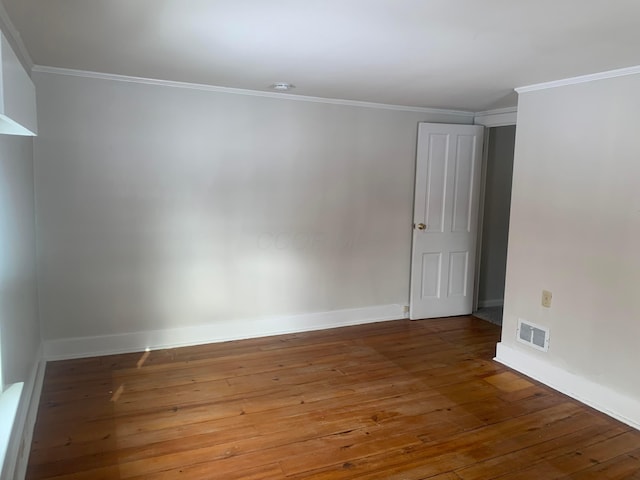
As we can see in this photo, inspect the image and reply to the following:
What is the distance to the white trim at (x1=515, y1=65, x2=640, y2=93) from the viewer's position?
2.86 meters

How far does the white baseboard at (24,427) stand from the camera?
76.5 inches

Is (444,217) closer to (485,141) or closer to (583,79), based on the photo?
(485,141)

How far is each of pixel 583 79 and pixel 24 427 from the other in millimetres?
3965

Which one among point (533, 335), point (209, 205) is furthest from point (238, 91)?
point (533, 335)

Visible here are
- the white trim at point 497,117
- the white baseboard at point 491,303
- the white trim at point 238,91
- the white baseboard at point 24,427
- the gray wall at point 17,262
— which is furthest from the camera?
the white baseboard at point 491,303

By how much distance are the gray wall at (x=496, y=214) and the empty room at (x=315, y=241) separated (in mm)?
252

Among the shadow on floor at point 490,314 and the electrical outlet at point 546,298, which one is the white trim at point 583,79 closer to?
the electrical outlet at point 546,298

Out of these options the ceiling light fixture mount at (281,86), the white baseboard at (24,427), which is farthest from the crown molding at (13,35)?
the white baseboard at (24,427)

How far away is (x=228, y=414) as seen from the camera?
2904 millimetres

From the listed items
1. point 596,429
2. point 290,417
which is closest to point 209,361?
point 290,417

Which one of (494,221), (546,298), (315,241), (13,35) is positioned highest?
(13,35)

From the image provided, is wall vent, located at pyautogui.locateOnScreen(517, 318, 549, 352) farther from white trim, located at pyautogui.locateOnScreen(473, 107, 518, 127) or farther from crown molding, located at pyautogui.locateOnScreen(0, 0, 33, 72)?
crown molding, located at pyautogui.locateOnScreen(0, 0, 33, 72)

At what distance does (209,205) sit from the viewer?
396cm

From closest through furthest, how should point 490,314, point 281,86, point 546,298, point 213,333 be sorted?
point 546,298 < point 281,86 < point 213,333 < point 490,314
